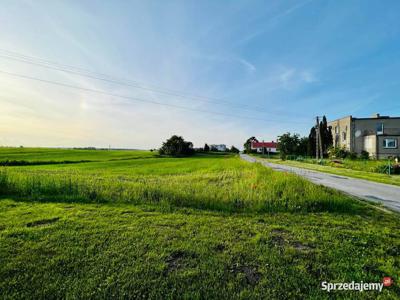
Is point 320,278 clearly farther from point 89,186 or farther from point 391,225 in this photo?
point 89,186

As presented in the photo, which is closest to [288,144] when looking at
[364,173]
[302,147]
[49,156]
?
[302,147]

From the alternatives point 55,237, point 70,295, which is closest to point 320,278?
point 70,295

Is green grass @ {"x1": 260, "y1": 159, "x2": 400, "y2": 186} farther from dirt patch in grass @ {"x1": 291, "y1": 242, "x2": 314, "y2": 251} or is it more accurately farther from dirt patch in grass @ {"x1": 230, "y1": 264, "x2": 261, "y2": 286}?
dirt patch in grass @ {"x1": 230, "y1": 264, "x2": 261, "y2": 286}

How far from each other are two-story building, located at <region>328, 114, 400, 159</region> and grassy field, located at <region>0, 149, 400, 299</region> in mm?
35084

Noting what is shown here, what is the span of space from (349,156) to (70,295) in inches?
1494

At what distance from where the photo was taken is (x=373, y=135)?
3297cm

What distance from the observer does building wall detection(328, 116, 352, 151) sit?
3846cm

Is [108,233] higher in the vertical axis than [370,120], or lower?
lower

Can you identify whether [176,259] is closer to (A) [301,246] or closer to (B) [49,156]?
(A) [301,246]

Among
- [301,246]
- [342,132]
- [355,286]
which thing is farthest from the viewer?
[342,132]

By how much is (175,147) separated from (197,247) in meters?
66.8

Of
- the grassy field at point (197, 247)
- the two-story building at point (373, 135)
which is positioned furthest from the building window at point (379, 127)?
the grassy field at point (197, 247)

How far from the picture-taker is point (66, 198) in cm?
727

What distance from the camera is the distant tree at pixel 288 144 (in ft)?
158
